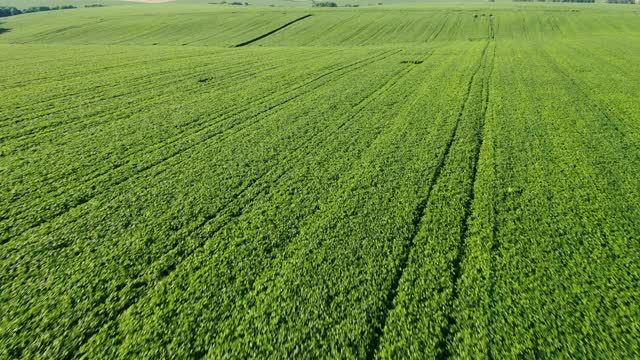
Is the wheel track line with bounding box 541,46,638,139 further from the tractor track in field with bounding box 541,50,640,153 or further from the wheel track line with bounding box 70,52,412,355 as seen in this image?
the wheel track line with bounding box 70,52,412,355

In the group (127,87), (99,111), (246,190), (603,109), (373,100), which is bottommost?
(246,190)

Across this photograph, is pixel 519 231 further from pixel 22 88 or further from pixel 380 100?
pixel 22 88

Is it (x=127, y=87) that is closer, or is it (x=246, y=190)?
(x=246, y=190)

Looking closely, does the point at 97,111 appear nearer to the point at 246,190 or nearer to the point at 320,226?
the point at 246,190

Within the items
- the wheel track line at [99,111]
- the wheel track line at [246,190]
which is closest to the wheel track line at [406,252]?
the wheel track line at [246,190]

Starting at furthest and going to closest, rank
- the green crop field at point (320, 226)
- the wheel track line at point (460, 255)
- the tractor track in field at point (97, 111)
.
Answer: the tractor track in field at point (97, 111) < the green crop field at point (320, 226) < the wheel track line at point (460, 255)

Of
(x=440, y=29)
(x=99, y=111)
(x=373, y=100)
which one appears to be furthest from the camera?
(x=440, y=29)

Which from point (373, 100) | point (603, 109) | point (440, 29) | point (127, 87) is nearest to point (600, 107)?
point (603, 109)

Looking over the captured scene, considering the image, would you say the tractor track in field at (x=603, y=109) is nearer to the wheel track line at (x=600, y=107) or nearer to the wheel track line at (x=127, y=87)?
the wheel track line at (x=600, y=107)
